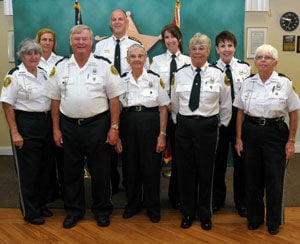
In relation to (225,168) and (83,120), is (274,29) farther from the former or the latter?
(83,120)

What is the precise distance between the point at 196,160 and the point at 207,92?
1.84 ft

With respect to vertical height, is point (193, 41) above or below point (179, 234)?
above

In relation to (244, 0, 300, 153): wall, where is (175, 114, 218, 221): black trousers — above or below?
below

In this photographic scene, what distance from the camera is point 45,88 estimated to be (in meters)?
3.20

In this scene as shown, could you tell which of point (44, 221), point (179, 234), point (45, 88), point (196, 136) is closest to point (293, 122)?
point (196, 136)

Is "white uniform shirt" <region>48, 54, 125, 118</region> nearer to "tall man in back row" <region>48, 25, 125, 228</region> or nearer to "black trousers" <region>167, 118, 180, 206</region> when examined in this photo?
"tall man in back row" <region>48, 25, 125, 228</region>

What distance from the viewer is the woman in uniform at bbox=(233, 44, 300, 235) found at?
2941 mm

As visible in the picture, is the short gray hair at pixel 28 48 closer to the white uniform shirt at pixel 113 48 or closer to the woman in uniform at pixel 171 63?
the white uniform shirt at pixel 113 48

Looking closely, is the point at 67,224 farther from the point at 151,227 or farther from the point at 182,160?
the point at 182,160

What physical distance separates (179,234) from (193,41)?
1.55 meters

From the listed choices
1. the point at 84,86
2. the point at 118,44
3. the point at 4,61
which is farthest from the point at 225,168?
the point at 4,61

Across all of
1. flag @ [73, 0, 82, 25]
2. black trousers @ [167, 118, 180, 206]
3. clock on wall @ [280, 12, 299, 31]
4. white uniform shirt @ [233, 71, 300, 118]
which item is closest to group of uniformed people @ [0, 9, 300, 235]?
white uniform shirt @ [233, 71, 300, 118]

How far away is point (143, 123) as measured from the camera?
10.6ft

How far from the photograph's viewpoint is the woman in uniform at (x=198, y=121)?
120 inches
